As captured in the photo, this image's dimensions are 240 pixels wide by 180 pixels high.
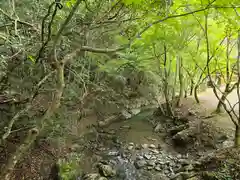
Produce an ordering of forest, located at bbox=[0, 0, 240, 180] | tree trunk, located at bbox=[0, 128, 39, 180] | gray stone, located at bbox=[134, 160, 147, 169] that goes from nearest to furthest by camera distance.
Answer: tree trunk, located at bbox=[0, 128, 39, 180]
forest, located at bbox=[0, 0, 240, 180]
gray stone, located at bbox=[134, 160, 147, 169]

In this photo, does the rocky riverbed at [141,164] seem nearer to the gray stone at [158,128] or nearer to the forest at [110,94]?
the forest at [110,94]

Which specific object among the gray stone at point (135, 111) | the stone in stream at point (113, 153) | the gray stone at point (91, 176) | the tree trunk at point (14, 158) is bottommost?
the stone in stream at point (113, 153)

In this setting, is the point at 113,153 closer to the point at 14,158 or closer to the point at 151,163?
the point at 151,163

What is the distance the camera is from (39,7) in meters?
4.86

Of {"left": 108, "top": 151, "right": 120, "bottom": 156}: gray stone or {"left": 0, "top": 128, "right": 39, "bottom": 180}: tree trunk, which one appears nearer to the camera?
{"left": 0, "top": 128, "right": 39, "bottom": 180}: tree trunk

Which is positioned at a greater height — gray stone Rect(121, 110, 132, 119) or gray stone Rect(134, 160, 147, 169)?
gray stone Rect(121, 110, 132, 119)

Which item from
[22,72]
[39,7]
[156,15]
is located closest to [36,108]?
[22,72]

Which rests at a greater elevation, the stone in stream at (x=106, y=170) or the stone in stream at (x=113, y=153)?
the stone in stream at (x=106, y=170)

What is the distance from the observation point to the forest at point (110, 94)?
4.31 metres

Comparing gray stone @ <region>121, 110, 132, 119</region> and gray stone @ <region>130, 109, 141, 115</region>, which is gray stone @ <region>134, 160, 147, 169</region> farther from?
gray stone @ <region>130, 109, 141, 115</region>

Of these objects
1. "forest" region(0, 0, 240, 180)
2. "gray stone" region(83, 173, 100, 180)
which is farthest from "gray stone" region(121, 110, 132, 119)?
"gray stone" region(83, 173, 100, 180)

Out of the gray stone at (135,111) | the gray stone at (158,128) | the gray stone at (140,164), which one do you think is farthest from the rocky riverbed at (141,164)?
the gray stone at (135,111)

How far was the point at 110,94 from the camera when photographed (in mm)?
10609

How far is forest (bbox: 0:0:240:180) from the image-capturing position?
170 inches
